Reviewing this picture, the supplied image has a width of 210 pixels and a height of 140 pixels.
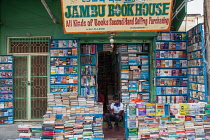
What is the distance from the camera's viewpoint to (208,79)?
5.95 metres

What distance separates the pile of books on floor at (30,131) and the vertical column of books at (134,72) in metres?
3.09

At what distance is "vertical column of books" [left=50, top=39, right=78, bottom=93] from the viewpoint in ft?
23.7

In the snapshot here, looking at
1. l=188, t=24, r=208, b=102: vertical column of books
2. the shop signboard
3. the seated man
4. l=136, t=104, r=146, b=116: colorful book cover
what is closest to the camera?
l=136, t=104, r=146, b=116: colorful book cover

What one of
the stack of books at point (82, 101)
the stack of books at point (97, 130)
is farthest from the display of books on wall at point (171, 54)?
the stack of books at point (97, 130)

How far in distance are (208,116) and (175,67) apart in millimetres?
2173

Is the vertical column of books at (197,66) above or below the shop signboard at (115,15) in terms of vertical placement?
below

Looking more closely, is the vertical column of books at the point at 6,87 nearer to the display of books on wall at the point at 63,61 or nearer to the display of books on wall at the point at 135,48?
the display of books on wall at the point at 63,61

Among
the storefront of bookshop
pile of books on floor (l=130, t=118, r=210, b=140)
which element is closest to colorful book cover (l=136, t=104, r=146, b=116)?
pile of books on floor (l=130, t=118, r=210, b=140)

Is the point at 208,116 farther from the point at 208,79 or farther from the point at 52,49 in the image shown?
the point at 52,49

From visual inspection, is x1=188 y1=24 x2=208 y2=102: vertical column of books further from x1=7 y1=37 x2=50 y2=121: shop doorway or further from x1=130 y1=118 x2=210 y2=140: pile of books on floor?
x1=7 y1=37 x2=50 y2=121: shop doorway

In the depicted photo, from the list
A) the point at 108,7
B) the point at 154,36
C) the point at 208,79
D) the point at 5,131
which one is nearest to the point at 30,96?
the point at 5,131

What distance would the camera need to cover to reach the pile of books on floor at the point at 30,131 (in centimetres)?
534

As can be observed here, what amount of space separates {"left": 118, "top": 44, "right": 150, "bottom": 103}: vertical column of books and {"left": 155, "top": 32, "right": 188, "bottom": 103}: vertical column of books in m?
0.48

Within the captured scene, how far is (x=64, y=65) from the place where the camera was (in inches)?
285
